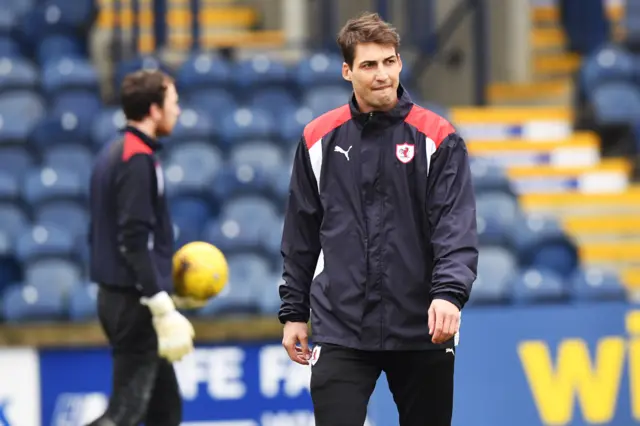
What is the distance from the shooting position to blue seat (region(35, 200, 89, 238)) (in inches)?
316

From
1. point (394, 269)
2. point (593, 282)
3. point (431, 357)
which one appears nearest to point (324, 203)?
point (394, 269)

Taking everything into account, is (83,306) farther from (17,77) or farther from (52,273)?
(17,77)

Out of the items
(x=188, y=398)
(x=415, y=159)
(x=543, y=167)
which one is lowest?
(x=188, y=398)

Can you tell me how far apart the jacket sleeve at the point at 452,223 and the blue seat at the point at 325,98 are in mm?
5382

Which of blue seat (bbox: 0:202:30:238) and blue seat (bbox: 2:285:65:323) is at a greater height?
blue seat (bbox: 0:202:30:238)

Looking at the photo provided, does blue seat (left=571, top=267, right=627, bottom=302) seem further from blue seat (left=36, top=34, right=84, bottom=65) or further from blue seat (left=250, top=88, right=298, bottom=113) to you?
blue seat (left=36, top=34, right=84, bottom=65)

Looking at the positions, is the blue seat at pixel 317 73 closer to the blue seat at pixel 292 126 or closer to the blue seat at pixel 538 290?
the blue seat at pixel 292 126

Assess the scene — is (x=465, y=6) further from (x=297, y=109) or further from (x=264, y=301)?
(x=264, y=301)

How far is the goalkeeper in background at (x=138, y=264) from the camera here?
4969 mm

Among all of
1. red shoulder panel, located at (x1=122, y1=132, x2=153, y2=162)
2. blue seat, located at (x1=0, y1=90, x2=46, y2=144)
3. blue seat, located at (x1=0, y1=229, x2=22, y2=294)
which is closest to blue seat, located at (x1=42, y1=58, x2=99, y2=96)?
blue seat, located at (x1=0, y1=90, x2=46, y2=144)

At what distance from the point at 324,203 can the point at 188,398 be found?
294cm

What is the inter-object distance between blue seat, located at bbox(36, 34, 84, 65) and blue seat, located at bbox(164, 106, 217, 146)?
4.62 ft

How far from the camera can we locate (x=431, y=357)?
3.80 metres

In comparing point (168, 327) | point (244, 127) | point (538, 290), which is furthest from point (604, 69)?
point (168, 327)
